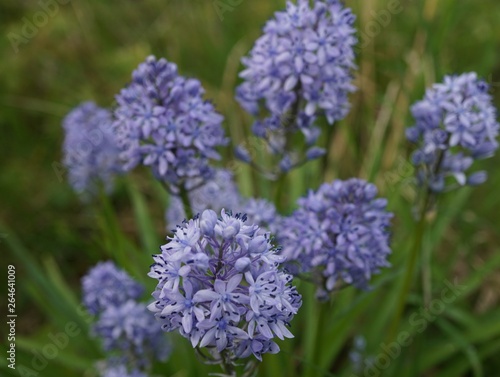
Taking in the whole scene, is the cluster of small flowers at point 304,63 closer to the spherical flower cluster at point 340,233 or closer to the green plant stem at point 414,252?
the spherical flower cluster at point 340,233

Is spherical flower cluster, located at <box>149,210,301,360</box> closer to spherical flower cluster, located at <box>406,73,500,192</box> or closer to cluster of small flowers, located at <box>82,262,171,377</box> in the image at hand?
spherical flower cluster, located at <box>406,73,500,192</box>

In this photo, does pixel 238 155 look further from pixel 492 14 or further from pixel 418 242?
pixel 492 14

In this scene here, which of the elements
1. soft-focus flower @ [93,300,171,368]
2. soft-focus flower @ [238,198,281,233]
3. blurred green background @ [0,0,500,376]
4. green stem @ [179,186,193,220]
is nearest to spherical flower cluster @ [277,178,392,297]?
soft-focus flower @ [238,198,281,233]

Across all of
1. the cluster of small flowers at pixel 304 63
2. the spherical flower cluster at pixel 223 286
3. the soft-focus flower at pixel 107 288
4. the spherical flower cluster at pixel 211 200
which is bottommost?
the spherical flower cluster at pixel 223 286

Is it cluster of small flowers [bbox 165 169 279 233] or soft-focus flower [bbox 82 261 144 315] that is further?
soft-focus flower [bbox 82 261 144 315]

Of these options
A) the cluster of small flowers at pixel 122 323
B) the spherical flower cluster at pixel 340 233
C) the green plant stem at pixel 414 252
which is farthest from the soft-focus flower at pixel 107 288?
the green plant stem at pixel 414 252

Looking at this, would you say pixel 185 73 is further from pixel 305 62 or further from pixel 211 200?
pixel 305 62
